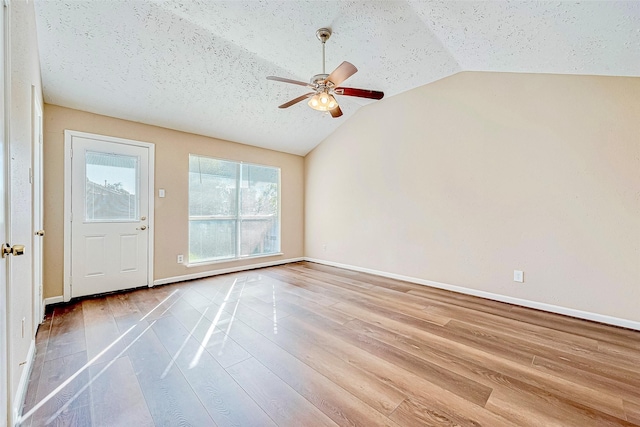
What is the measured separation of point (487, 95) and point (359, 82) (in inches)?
65.1

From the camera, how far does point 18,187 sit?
5.03 feet

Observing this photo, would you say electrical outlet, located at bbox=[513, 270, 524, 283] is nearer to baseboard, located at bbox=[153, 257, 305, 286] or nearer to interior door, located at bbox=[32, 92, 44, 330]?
baseboard, located at bbox=[153, 257, 305, 286]

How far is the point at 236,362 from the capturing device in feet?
6.44

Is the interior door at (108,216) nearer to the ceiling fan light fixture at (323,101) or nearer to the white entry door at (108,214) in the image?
the white entry door at (108,214)

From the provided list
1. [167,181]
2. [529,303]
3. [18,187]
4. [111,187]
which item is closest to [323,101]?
[18,187]

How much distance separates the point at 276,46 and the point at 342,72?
120 cm

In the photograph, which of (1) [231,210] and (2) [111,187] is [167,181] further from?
(1) [231,210]

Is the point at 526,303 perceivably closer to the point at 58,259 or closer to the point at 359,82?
the point at 359,82

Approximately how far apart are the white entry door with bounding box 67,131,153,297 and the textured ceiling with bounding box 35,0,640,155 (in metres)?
0.53

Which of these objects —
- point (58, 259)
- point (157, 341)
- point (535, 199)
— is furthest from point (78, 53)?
point (535, 199)

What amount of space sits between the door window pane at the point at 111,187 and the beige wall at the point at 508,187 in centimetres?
342

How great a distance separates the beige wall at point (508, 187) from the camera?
8.69 ft

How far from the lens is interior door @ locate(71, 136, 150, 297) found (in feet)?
10.8

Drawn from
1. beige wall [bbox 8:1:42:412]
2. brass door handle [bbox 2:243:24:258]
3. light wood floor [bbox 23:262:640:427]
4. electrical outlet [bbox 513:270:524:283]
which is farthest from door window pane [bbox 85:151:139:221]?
electrical outlet [bbox 513:270:524:283]
